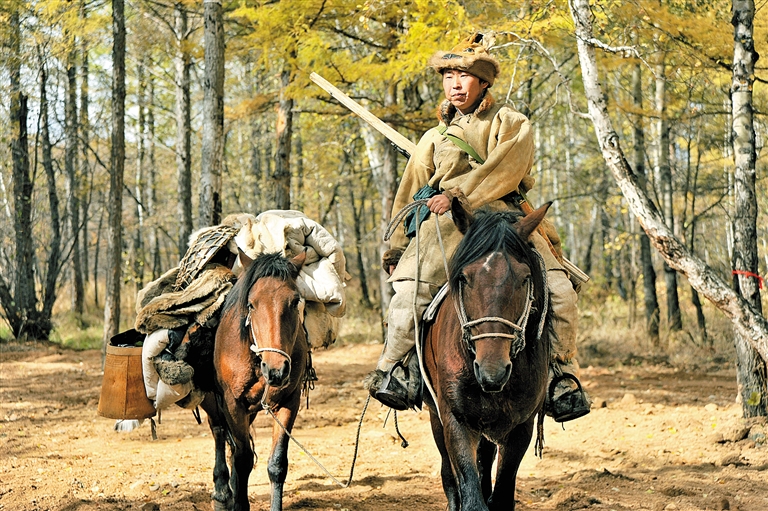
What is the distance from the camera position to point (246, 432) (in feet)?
18.6

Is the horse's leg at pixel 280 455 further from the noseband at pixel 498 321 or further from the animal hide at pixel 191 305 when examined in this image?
the noseband at pixel 498 321

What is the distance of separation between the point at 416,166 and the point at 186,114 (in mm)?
13308

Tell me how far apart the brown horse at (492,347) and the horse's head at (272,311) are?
1.07 metres

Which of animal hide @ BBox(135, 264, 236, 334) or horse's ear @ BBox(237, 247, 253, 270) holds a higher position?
horse's ear @ BBox(237, 247, 253, 270)

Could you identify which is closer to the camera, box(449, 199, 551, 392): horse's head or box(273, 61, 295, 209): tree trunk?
box(449, 199, 551, 392): horse's head

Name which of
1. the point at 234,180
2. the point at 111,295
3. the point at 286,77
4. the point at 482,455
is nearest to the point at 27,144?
the point at 111,295

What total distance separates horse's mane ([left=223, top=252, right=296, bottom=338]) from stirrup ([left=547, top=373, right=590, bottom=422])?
6.68 ft

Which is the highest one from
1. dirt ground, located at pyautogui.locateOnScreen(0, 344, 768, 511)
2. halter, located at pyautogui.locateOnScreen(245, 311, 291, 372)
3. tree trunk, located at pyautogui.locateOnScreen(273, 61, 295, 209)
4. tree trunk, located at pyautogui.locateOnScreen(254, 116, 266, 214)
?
tree trunk, located at pyautogui.locateOnScreen(254, 116, 266, 214)

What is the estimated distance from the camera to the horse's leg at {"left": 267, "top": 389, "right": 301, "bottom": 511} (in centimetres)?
555

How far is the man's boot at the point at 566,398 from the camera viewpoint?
472 centimetres

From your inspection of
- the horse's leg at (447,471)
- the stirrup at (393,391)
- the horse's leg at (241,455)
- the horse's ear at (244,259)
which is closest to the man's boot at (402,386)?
the stirrup at (393,391)

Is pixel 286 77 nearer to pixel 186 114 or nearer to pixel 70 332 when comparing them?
pixel 186 114

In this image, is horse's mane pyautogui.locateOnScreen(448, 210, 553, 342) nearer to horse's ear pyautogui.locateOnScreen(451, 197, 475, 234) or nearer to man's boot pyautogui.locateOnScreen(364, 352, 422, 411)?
horse's ear pyautogui.locateOnScreen(451, 197, 475, 234)

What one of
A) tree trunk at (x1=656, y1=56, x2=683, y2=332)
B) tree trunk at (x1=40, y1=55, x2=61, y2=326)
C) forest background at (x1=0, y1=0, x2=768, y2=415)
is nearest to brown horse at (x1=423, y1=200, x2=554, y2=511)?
forest background at (x1=0, y1=0, x2=768, y2=415)
